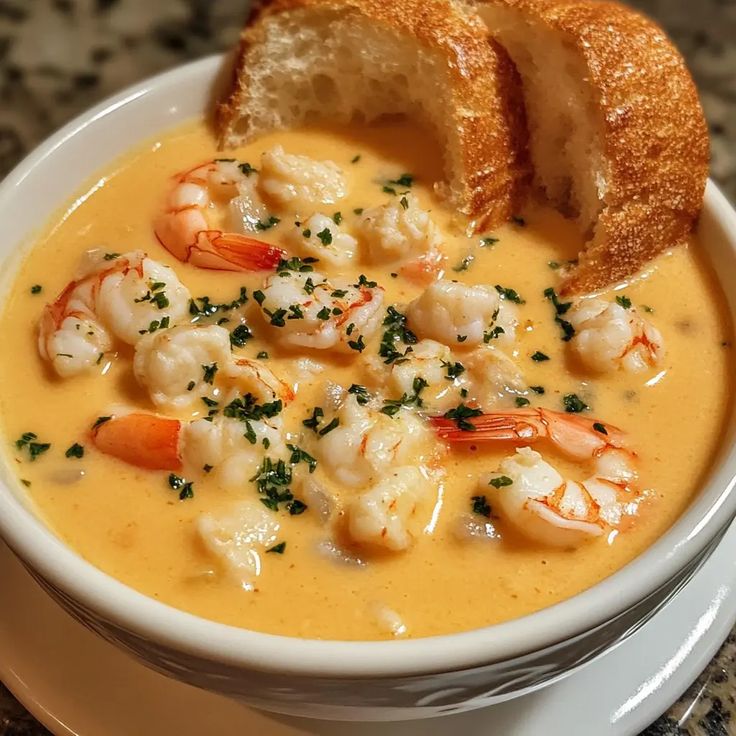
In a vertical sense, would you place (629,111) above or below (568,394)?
above

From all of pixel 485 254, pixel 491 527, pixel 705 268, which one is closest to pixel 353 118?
pixel 485 254

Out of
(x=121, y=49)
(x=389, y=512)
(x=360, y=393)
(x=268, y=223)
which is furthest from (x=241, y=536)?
(x=121, y=49)

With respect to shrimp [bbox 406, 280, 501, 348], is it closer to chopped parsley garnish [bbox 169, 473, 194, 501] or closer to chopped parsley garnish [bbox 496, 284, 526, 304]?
chopped parsley garnish [bbox 496, 284, 526, 304]

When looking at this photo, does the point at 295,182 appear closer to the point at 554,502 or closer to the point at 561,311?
the point at 561,311

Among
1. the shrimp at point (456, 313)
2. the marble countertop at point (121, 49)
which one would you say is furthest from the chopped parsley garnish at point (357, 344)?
the marble countertop at point (121, 49)

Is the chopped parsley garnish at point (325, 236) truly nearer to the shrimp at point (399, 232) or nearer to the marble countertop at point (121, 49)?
the shrimp at point (399, 232)

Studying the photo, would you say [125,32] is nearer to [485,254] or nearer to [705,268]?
[485,254]

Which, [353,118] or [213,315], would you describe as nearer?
[213,315]
